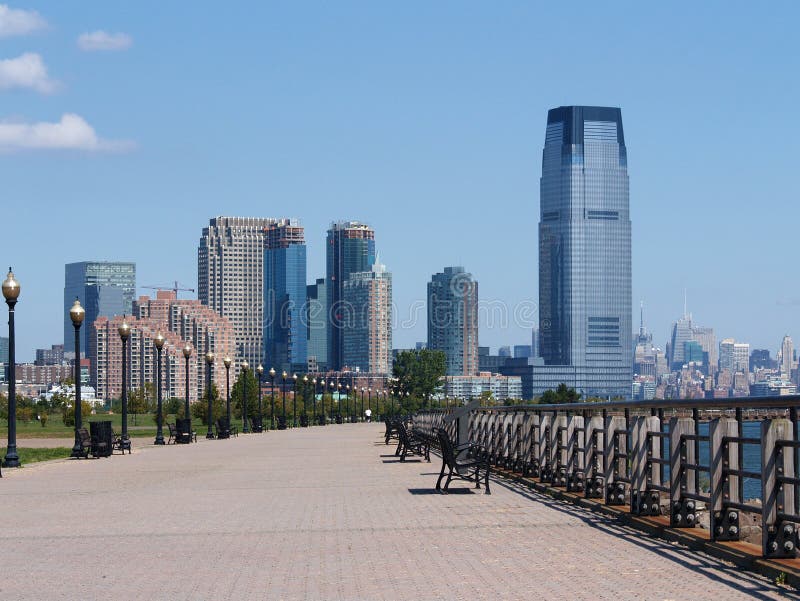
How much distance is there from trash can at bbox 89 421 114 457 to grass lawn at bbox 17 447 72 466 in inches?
48.7

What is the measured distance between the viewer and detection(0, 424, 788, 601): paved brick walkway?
988 centimetres

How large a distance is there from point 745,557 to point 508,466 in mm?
13566

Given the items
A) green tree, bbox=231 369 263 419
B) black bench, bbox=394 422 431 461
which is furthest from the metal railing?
green tree, bbox=231 369 263 419

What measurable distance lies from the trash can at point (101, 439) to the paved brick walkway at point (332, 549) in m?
13.9

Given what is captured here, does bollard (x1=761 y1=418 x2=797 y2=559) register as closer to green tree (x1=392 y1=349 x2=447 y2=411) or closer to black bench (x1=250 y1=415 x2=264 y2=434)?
black bench (x1=250 y1=415 x2=264 y2=434)

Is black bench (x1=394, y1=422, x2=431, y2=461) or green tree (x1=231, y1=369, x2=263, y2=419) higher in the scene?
black bench (x1=394, y1=422, x2=431, y2=461)

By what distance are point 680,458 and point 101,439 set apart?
25931 millimetres

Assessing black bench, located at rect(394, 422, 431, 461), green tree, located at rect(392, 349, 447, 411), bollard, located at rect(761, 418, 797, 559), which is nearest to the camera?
bollard, located at rect(761, 418, 797, 559)

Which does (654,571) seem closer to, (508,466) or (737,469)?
(737,469)

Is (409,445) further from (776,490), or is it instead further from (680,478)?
(776,490)

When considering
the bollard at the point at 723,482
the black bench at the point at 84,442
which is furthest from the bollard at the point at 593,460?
the black bench at the point at 84,442

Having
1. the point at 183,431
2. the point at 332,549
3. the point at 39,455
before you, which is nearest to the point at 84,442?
the point at 39,455

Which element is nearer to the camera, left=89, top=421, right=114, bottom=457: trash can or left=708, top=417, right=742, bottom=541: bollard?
left=708, top=417, right=742, bottom=541: bollard

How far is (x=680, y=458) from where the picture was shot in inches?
496
